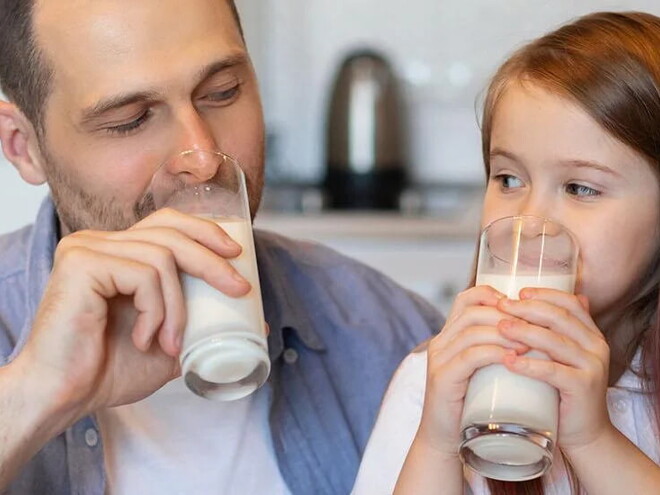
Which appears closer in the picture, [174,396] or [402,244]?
[174,396]

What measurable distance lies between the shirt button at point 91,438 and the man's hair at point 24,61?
43cm

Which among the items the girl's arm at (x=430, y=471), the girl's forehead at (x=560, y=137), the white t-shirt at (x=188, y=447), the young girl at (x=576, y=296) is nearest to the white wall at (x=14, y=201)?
the white t-shirt at (x=188, y=447)

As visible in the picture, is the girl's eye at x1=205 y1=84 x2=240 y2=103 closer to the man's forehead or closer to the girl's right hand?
the man's forehead

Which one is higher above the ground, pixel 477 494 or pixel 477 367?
pixel 477 367

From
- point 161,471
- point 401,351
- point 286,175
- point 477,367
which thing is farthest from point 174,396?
point 286,175

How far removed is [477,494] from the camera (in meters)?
1.31

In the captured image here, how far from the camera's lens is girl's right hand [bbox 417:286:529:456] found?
1051 mm

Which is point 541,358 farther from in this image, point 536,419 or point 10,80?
point 10,80

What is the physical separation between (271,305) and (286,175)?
197 cm

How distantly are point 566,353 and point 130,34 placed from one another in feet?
2.29

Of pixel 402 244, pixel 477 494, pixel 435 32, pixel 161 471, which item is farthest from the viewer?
pixel 435 32

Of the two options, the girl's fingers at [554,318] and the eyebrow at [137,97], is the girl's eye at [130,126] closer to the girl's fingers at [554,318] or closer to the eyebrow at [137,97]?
the eyebrow at [137,97]

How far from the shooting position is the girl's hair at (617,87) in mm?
→ 1288

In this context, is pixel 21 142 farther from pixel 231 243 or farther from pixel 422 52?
pixel 422 52
